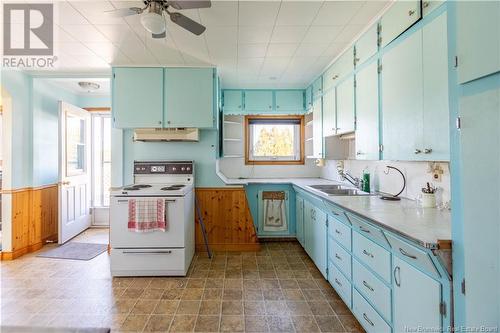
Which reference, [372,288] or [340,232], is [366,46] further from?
[372,288]

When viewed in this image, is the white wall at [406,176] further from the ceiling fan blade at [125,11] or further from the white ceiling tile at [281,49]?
the ceiling fan blade at [125,11]

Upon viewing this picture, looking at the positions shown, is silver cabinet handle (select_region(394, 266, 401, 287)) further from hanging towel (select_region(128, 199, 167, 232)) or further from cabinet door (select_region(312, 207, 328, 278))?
hanging towel (select_region(128, 199, 167, 232))

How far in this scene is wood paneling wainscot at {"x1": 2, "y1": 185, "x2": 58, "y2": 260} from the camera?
3346 mm

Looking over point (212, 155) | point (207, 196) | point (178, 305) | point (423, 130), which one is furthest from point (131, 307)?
point (423, 130)

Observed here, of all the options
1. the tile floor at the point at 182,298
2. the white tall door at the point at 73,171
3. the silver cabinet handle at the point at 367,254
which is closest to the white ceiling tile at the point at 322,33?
the silver cabinet handle at the point at 367,254

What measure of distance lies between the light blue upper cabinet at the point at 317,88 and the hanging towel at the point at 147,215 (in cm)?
245

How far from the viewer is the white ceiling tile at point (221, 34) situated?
2345mm

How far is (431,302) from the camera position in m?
1.18

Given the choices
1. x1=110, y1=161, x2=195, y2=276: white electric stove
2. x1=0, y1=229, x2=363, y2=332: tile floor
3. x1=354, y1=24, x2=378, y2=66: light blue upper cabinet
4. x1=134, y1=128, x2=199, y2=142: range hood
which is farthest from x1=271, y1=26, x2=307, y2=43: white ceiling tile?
x1=0, y1=229, x2=363, y2=332: tile floor

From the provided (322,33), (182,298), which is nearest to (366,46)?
(322,33)

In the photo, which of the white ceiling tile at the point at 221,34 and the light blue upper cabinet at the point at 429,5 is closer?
the light blue upper cabinet at the point at 429,5

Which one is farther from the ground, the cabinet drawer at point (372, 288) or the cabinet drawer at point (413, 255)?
the cabinet drawer at point (413, 255)

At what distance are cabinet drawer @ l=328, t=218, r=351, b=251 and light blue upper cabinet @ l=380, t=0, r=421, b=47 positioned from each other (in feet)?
4.83

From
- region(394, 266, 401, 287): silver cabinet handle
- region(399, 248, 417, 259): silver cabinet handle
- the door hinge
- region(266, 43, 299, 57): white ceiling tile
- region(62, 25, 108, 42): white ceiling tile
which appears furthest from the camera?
region(266, 43, 299, 57): white ceiling tile
